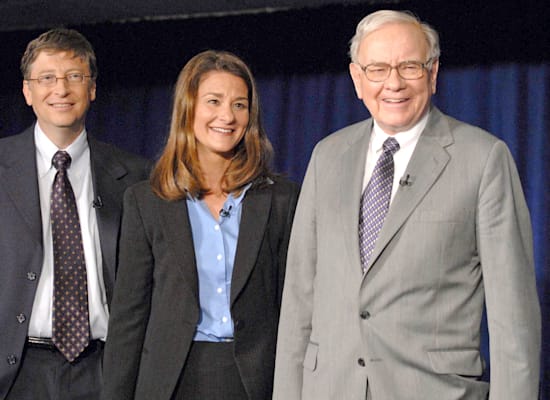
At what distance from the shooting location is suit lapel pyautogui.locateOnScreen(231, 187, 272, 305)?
243 centimetres

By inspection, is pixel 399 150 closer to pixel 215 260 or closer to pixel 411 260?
pixel 411 260

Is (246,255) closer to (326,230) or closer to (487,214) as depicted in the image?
(326,230)

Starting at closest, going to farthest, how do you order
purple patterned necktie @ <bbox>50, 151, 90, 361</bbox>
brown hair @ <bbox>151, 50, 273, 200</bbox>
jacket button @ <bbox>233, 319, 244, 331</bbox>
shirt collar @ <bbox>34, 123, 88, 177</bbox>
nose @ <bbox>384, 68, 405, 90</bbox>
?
nose @ <bbox>384, 68, 405, 90</bbox>
jacket button @ <bbox>233, 319, 244, 331</bbox>
brown hair @ <bbox>151, 50, 273, 200</bbox>
purple patterned necktie @ <bbox>50, 151, 90, 361</bbox>
shirt collar @ <bbox>34, 123, 88, 177</bbox>

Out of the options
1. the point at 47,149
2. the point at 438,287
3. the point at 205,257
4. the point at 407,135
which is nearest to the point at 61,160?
the point at 47,149

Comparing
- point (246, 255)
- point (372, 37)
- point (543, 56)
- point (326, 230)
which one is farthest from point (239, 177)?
point (543, 56)

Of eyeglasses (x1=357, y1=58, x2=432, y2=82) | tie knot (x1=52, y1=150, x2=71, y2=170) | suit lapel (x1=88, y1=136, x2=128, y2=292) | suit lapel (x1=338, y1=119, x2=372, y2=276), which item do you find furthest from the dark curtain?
eyeglasses (x1=357, y1=58, x2=432, y2=82)

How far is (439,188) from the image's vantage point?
211 cm

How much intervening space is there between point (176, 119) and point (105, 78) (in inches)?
137

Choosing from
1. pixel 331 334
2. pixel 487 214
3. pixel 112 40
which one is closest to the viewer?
pixel 487 214

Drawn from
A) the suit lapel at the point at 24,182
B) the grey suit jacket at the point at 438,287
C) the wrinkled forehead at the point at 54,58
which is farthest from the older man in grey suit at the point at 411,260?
the wrinkled forehead at the point at 54,58

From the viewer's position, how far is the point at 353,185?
2230mm

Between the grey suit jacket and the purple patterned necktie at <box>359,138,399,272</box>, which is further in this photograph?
the purple patterned necktie at <box>359,138,399,272</box>

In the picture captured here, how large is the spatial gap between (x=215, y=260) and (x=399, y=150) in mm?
624

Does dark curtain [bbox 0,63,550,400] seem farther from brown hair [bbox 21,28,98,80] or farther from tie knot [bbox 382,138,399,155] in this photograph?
tie knot [bbox 382,138,399,155]
